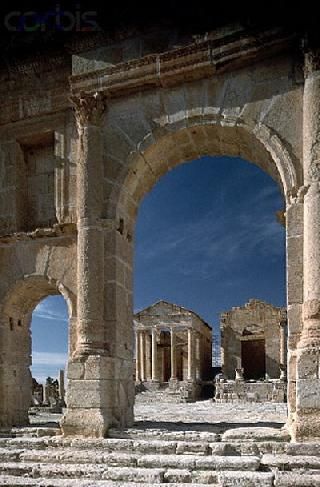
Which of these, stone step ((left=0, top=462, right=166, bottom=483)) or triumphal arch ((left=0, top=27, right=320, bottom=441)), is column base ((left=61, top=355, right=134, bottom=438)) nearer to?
triumphal arch ((left=0, top=27, right=320, bottom=441))

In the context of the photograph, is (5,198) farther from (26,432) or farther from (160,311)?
(160,311)

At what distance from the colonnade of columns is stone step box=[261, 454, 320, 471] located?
28.6 m

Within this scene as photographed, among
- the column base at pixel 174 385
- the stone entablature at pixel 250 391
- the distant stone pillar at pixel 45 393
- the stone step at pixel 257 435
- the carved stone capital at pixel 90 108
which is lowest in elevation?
the column base at pixel 174 385

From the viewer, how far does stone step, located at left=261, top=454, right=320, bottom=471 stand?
6.57 m

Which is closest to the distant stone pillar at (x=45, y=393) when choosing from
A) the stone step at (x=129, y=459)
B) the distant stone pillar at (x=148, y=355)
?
the distant stone pillar at (x=148, y=355)

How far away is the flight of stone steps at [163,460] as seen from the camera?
6441 millimetres

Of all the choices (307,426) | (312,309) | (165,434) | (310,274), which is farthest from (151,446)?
(310,274)

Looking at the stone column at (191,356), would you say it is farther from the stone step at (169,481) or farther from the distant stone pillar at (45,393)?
the stone step at (169,481)

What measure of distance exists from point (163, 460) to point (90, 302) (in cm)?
296

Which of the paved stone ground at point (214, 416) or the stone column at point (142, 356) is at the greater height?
the paved stone ground at point (214, 416)

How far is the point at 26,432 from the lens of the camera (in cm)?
913

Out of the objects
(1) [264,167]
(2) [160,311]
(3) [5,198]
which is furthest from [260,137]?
(2) [160,311]

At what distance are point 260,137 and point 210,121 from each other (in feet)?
3.05

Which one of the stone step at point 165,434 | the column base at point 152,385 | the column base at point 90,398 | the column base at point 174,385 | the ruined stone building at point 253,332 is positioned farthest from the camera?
the ruined stone building at point 253,332
